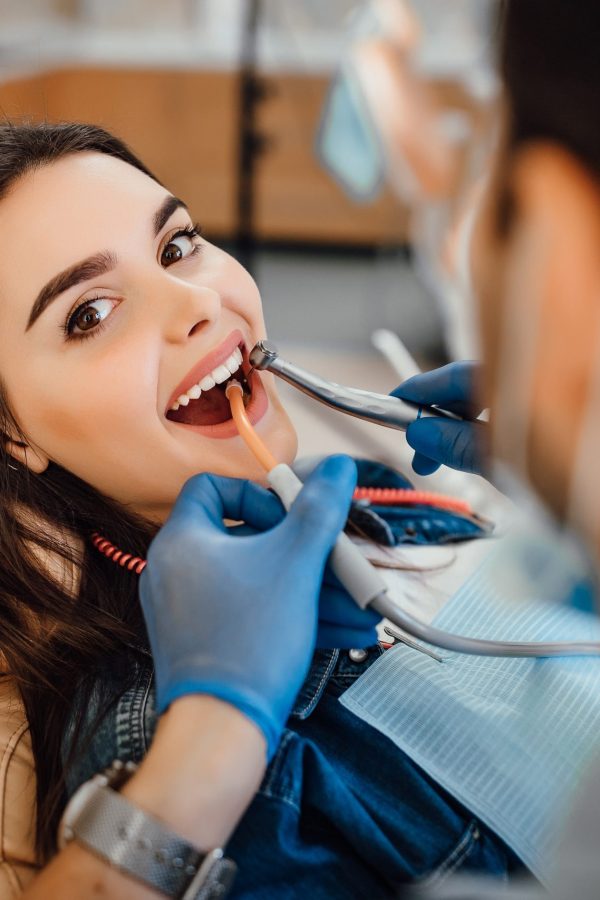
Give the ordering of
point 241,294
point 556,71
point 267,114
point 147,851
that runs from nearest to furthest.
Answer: point 556,71 → point 147,851 → point 241,294 → point 267,114

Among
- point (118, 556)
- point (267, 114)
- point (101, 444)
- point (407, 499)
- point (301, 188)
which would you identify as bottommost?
point (301, 188)

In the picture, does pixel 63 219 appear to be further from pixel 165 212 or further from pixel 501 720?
pixel 501 720

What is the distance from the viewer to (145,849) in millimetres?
645

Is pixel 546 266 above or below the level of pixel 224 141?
above

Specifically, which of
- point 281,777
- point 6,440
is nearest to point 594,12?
point 281,777

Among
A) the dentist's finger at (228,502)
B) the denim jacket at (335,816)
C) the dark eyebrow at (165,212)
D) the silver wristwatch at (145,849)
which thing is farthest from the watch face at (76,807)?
the dark eyebrow at (165,212)

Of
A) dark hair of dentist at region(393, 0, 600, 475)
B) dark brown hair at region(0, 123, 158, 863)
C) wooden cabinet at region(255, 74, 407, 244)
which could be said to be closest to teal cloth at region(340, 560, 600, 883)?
dark brown hair at region(0, 123, 158, 863)

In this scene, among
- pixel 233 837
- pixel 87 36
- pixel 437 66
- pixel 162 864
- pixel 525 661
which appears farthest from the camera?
pixel 87 36

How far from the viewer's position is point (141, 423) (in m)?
1.00

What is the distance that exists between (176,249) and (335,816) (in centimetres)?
65

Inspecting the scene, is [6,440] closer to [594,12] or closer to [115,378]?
[115,378]

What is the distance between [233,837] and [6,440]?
1.65 feet

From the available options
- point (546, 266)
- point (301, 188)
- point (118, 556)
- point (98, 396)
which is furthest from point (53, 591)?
point (301, 188)

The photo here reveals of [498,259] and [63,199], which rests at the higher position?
[498,259]
